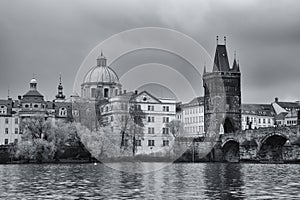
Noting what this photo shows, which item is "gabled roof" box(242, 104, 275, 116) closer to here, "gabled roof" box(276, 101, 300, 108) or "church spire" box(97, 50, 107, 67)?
"gabled roof" box(276, 101, 300, 108)

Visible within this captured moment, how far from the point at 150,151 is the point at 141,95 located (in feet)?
43.4

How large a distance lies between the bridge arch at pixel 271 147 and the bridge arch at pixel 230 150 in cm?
794

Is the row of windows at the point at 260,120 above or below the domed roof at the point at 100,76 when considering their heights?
below

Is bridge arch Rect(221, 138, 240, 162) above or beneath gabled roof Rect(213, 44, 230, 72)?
beneath

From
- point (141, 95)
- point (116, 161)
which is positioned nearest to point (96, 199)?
point (116, 161)

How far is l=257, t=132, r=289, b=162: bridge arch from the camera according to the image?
94.3 metres

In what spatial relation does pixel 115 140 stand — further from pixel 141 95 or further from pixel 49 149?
pixel 141 95

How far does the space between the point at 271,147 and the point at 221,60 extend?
83.6 ft

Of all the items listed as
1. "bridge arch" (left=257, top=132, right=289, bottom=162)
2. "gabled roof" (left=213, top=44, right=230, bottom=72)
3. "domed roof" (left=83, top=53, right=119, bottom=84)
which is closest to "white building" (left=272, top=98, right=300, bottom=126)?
"gabled roof" (left=213, top=44, right=230, bottom=72)

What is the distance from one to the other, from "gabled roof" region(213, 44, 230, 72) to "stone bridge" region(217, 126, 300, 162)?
1740 centimetres

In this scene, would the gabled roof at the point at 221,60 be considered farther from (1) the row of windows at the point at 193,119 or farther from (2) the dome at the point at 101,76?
(2) the dome at the point at 101,76

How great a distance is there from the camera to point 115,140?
87312 mm

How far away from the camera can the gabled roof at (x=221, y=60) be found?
4656 inches

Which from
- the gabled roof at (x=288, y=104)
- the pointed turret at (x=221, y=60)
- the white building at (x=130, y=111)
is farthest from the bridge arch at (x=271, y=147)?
the gabled roof at (x=288, y=104)
